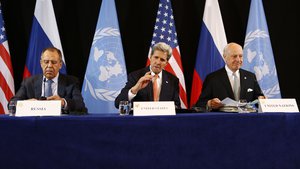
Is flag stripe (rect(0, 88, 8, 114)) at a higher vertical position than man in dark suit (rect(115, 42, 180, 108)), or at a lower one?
lower

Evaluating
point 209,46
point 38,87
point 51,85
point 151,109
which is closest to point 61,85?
point 51,85

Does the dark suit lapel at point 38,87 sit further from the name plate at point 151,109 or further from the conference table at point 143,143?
the name plate at point 151,109

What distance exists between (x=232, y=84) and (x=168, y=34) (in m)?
1.06

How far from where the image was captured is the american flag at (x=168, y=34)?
405 cm

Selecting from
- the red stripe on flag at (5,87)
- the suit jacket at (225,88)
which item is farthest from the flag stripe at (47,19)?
the suit jacket at (225,88)

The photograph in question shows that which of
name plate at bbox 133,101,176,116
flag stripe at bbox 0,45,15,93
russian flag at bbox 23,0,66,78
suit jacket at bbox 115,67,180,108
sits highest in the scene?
russian flag at bbox 23,0,66,78

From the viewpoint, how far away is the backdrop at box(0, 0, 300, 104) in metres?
4.28

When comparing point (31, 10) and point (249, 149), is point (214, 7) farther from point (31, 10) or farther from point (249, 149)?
point (249, 149)

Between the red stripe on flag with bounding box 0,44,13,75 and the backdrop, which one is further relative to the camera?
the backdrop

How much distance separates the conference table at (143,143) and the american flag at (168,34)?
78.2 inches

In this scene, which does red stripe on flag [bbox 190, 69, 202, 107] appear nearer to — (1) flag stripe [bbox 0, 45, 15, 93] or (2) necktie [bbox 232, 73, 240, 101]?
(2) necktie [bbox 232, 73, 240, 101]

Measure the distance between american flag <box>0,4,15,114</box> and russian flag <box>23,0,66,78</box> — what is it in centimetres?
19

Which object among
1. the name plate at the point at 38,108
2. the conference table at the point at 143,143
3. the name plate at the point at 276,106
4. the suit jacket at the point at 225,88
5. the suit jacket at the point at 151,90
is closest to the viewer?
the conference table at the point at 143,143

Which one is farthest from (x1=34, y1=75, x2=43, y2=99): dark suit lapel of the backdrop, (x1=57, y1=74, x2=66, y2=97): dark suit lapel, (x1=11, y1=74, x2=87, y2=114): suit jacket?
the backdrop
